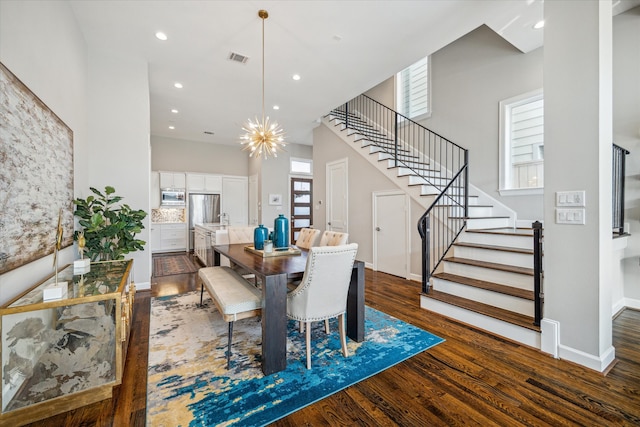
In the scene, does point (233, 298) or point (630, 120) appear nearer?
point (233, 298)

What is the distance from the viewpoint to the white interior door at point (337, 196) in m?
6.05

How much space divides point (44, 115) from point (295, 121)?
5.01m

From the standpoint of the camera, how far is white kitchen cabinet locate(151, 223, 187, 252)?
7.58m

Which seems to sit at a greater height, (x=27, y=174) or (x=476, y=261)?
(x=27, y=174)

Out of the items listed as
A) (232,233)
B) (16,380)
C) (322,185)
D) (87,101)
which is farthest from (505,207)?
(87,101)

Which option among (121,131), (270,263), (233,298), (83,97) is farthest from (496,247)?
(83,97)

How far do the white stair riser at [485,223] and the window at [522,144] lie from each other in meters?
0.50

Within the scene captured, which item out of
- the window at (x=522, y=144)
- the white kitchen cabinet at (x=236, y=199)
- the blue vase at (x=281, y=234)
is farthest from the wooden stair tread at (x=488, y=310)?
the white kitchen cabinet at (x=236, y=199)

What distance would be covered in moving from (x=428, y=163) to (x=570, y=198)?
349cm

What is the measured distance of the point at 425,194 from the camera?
174 inches

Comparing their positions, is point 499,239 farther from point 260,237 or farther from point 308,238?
point 260,237

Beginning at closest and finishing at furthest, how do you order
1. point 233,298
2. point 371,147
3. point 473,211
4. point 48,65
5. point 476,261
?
point 233,298, point 48,65, point 476,261, point 473,211, point 371,147

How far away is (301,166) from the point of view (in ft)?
29.3

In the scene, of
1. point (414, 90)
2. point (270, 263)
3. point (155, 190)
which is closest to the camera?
point (270, 263)
